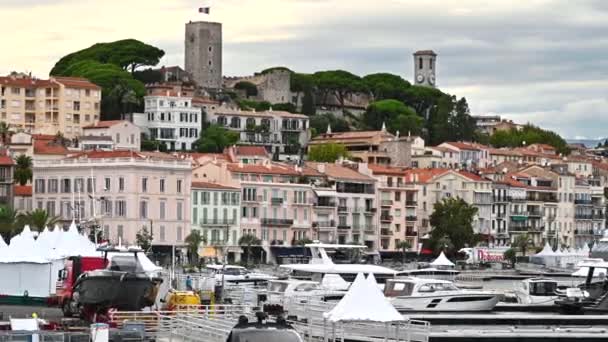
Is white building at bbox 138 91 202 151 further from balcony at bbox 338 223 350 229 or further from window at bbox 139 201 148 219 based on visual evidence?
window at bbox 139 201 148 219

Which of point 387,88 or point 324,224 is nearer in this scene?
point 324,224

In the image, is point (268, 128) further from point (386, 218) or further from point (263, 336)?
point (263, 336)

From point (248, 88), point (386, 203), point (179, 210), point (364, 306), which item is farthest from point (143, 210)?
point (248, 88)

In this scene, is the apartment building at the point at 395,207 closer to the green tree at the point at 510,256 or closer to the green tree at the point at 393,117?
the green tree at the point at 510,256

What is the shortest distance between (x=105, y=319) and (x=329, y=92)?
156 m

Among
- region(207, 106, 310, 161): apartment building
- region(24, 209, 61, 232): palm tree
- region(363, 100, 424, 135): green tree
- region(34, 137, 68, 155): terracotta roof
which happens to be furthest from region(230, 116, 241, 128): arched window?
region(24, 209, 61, 232): palm tree

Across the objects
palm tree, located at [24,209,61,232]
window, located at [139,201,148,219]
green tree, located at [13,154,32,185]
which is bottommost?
palm tree, located at [24,209,61,232]

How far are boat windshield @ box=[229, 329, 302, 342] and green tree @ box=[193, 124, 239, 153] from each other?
117143 millimetres

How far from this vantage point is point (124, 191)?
9806 cm

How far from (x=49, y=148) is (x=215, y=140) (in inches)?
1308

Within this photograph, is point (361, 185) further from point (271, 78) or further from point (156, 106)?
point (271, 78)

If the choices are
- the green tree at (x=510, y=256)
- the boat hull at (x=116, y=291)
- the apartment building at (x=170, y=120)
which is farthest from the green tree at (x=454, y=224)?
the boat hull at (x=116, y=291)

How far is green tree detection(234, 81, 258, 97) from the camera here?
184500 millimetres

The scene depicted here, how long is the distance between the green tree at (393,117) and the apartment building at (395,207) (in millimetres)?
43817
